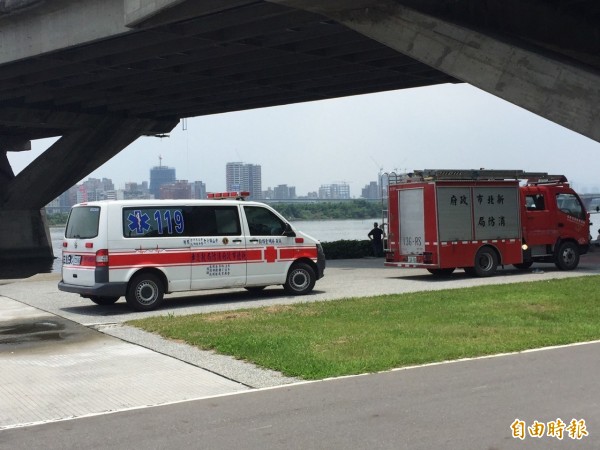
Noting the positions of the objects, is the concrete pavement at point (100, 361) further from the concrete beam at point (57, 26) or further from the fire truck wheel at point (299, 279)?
the concrete beam at point (57, 26)

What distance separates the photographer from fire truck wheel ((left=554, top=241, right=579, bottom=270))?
71.0ft

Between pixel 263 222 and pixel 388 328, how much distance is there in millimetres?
5565

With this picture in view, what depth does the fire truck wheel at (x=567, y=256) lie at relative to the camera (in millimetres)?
21641

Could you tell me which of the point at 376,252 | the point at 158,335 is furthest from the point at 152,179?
the point at 158,335

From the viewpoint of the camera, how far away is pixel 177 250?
15.0 m

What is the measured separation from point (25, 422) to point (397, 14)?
1249cm

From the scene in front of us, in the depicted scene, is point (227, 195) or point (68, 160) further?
point (68, 160)

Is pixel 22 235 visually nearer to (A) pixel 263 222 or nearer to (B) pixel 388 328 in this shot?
(A) pixel 263 222

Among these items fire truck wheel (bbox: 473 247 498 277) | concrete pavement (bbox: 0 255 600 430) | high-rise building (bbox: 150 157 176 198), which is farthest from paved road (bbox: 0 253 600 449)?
high-rise building (bbox: 150 157 176 198)

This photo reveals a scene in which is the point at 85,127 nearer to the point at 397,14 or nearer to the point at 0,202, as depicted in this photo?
the point at 0,202

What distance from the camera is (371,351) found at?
31.6ft

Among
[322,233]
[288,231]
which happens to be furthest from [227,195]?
[322,233]

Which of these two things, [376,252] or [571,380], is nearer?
[571,380]

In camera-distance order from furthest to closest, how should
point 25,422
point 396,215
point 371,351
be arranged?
point 396,215, point 371,351, point 25,422
